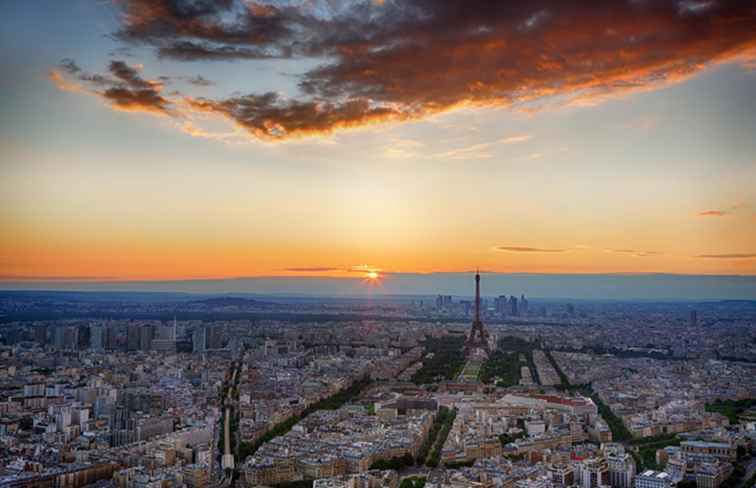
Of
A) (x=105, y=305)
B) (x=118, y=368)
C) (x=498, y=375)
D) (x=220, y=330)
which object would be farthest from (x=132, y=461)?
(x=105, y=305)

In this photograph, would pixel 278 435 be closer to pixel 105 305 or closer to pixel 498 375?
pixel 498 375

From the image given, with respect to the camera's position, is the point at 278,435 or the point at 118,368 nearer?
the point at 278,435

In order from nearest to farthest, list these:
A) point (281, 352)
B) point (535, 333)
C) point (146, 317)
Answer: point (281, 352) < point (535, 333) < point (146, 317)

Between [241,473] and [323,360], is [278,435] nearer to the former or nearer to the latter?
[241,473]

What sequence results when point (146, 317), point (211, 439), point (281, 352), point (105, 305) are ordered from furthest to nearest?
point (105, 305), point (146, 317), point (281, 352), point (211, 439)

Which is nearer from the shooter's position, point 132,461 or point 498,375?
point 132,461

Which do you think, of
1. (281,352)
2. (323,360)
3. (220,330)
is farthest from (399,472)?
(220,330)

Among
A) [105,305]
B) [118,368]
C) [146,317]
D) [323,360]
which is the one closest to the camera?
[118,368]

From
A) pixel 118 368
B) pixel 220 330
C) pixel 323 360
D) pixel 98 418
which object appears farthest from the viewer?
pixel 220 330

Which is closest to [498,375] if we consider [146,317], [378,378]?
[378,378]

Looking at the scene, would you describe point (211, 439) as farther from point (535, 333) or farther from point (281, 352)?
point (535, 333)
